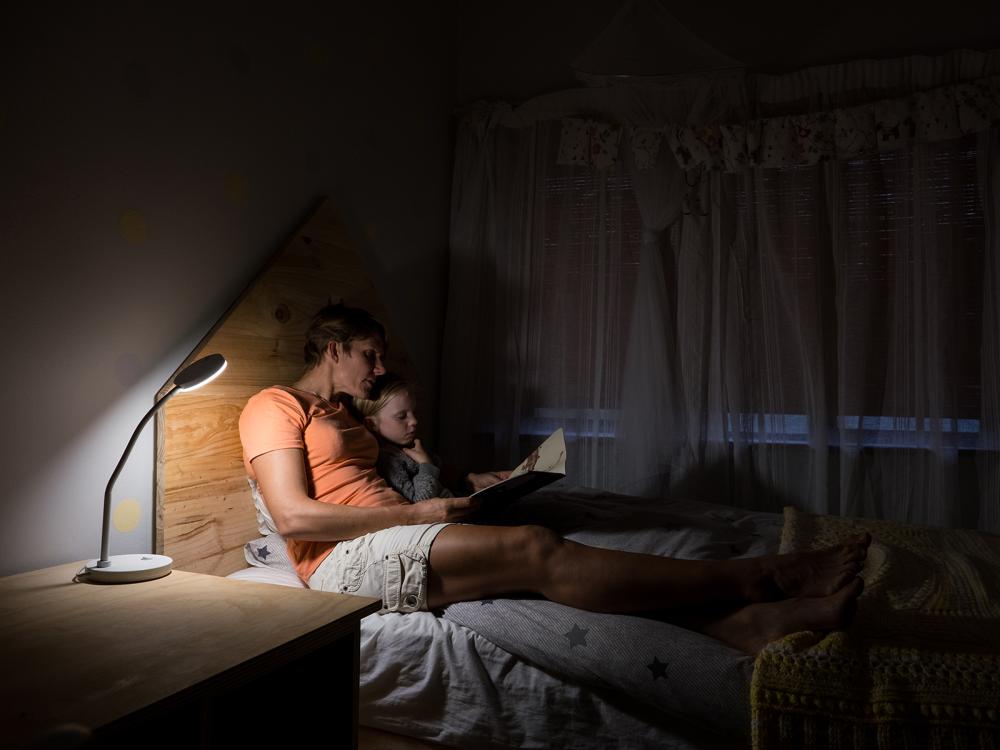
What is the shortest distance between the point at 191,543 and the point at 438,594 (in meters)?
0.63

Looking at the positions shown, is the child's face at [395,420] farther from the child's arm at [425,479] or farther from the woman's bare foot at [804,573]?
the woman's bare foot at [804,573]

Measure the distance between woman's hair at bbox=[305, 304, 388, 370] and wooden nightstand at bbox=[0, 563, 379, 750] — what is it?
0.75 meters

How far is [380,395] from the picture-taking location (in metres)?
2.17

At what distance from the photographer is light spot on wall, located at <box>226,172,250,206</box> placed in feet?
6.38

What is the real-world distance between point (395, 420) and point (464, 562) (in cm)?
72

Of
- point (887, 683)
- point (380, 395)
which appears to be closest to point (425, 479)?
point (380, 395)

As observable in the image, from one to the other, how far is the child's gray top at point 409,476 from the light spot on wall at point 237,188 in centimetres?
76

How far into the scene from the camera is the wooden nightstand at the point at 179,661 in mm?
875

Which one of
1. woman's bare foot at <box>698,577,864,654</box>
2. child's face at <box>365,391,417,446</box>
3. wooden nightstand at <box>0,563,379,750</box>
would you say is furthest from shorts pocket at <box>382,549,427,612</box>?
child's face at <box>365,391,417,446</box>

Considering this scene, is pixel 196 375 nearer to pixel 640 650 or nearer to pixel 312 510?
pixel 312 510

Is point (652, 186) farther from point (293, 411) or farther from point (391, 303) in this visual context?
point (293, 411)

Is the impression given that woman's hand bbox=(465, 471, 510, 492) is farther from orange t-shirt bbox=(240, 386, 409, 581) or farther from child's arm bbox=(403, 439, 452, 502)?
orange t-shirt bbox=(240, 386, 409, 581)

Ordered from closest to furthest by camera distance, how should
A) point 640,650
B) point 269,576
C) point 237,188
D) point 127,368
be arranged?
point 640,650
point 127,368
point 269,576
point 237,188

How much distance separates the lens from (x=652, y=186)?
2869 millimetres
